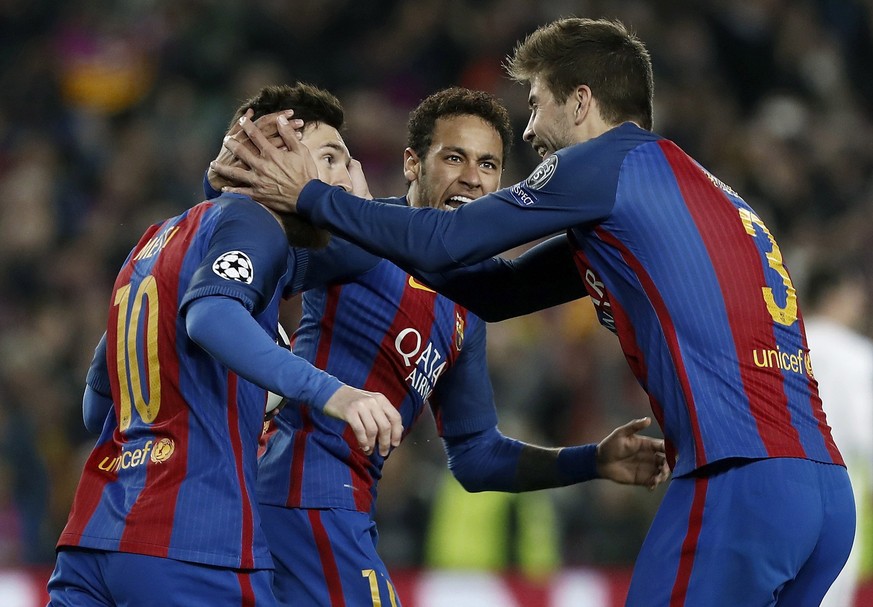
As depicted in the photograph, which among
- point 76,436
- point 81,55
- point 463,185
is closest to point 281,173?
point 463,185

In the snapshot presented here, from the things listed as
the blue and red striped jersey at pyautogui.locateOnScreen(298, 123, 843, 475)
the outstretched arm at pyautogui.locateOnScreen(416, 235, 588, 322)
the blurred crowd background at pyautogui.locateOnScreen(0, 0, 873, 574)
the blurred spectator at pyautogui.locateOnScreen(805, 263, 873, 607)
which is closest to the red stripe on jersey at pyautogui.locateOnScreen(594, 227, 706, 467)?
the blue and red striped jersey at pyautogui.locateOnScreen(298, 123, 843, 475)

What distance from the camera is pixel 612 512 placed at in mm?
8328

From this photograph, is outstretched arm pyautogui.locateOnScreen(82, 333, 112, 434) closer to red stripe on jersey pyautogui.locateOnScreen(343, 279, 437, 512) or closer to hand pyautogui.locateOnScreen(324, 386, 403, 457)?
red stripe on jersey pyautogui.locateOnScreen(343, 279, 437, 512)

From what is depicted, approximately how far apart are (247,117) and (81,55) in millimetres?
8415

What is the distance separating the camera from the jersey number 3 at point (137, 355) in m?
3.17

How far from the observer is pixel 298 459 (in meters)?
3.97

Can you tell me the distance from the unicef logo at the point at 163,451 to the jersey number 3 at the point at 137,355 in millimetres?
67

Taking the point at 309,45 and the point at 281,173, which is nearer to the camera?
the point at 281,173

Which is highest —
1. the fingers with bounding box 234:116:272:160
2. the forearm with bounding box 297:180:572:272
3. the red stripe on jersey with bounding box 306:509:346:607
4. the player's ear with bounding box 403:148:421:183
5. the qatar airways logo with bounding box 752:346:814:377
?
the player's ear with bounding box 403:148:421:183

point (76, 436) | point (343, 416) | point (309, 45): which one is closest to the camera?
point (343, 416)

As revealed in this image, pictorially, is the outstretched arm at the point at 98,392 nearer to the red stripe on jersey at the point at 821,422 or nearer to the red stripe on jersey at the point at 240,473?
the red stripe on jersey at the point at 240,473

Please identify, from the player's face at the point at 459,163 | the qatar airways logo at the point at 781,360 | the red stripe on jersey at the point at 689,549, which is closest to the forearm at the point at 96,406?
the player's face at the point at 459,163

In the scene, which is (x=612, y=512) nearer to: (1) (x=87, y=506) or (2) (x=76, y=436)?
(2) (x=76, y=436)

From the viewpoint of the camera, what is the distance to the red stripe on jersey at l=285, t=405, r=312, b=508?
3.94 metres
